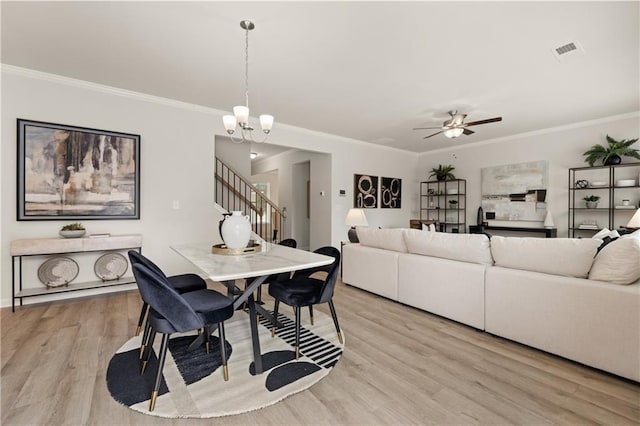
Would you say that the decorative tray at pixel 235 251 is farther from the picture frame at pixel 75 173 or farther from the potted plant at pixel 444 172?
the potted plant at pixel 444 172

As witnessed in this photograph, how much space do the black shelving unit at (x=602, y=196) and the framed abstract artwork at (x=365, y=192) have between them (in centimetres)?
359

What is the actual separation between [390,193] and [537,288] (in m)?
5.00

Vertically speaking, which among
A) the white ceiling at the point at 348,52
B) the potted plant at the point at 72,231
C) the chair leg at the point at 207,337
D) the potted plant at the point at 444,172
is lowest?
the chair leg at the point at 207,337

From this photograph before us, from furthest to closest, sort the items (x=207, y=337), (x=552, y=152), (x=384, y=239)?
(x=552, y=152)
(x=384, y=239)
(x=207, y=337)

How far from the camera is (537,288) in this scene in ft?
7.40

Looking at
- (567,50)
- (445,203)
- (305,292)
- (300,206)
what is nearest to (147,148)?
(305,292)

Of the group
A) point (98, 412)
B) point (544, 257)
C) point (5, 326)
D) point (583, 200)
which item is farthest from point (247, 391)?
point (583, 200)

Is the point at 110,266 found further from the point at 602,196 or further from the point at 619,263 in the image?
the point at 602,196

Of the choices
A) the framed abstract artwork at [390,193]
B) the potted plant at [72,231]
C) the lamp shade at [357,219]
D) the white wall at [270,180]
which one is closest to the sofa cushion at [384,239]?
the lamp shade at [357,219]

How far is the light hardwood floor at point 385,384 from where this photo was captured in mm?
1554

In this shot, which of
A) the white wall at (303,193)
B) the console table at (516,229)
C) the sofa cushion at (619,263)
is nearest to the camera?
the sofa cushion at (619,263)

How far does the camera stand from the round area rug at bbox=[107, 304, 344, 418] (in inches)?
64.8

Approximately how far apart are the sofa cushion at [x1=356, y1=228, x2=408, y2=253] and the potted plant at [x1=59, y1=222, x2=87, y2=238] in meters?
3.35

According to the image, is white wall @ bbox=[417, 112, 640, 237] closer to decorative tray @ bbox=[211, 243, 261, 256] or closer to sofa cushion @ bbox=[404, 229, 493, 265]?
sofa cushion @ bbox=[404, 229, 493, 265]
